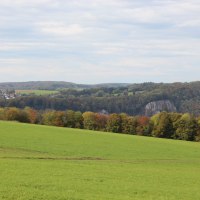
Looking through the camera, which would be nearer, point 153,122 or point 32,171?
point 32,171

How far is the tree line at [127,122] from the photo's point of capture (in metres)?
102

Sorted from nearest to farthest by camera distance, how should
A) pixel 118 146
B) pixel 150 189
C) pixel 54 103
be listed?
pixel 150 189 → pixel 118 146 → pixel 54 103

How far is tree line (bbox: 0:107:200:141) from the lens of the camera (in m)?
102

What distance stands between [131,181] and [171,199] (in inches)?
245

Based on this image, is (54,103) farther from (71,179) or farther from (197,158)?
(71,179)

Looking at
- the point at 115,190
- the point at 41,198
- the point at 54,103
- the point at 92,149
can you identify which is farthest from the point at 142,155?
the point at 54,103

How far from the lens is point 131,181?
26594 millimetres

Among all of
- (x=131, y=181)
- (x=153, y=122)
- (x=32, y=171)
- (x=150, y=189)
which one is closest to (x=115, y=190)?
(x=150, y=189)

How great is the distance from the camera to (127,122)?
112 m

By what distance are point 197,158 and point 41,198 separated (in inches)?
1670

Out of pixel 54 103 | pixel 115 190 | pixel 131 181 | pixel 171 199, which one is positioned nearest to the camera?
pixel 171 199

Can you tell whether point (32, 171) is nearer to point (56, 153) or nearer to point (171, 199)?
point (171, 199)

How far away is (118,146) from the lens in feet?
203

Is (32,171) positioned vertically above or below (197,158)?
above
